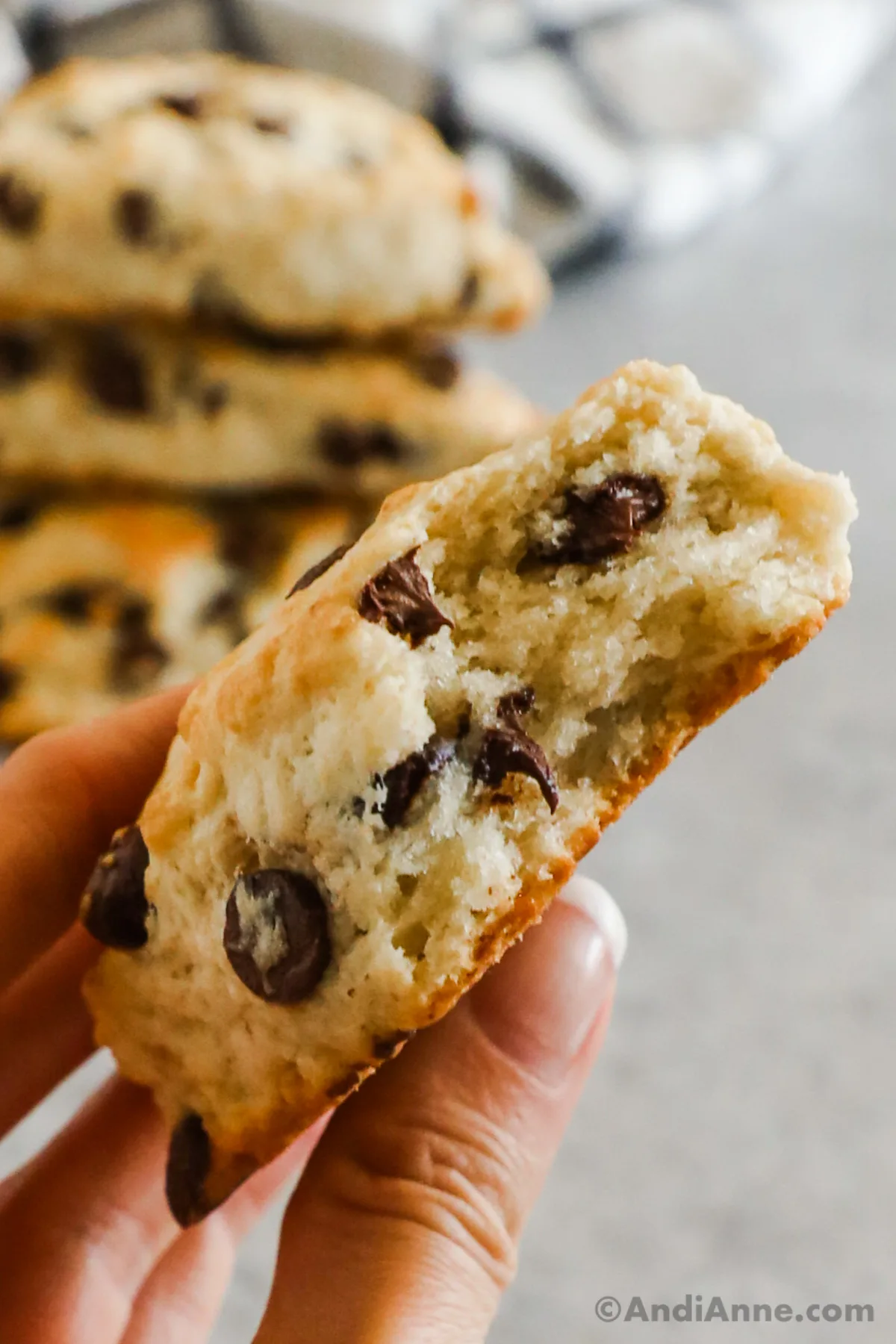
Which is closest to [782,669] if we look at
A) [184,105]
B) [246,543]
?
[246,543]

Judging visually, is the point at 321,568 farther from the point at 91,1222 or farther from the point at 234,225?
the point at 234,225

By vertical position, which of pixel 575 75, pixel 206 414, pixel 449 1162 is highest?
pixel 575 75

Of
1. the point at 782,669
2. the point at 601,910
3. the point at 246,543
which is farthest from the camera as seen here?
the point at 782,669

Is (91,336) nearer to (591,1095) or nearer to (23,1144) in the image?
(23,1144)

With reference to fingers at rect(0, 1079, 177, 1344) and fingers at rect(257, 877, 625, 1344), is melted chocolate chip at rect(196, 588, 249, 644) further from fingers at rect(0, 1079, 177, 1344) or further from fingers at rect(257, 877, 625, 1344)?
fingers at rect(257, 877, 625, 1344)

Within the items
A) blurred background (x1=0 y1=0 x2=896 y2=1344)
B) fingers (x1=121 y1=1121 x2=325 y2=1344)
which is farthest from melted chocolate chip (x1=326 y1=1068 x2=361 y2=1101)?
blurred background (x1=0 y1=0 x2=896 y2=1344)

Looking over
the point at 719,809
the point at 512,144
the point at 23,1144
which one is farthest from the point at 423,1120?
the point at 512,144
